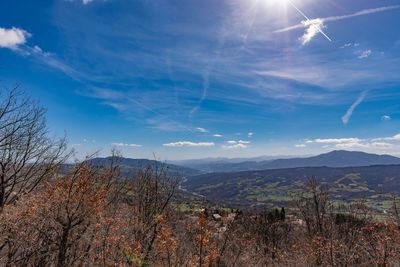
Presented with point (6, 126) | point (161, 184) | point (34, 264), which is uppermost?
point (6, 126)

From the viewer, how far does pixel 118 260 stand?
7777 millimetres

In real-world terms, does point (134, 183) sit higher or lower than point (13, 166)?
lower

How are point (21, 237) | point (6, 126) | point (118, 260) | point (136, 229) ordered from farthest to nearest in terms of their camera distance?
point (6, 126) < point (136, 229) < point (21, 237) < point (118, 260)

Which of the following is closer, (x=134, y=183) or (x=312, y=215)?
(x=134, y=183)

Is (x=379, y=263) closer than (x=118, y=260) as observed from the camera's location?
No

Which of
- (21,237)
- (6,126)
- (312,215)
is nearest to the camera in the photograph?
(21,237)

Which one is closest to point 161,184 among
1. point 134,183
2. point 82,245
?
point 134,183

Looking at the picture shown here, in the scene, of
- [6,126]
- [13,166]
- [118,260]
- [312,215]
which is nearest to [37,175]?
[13,166]

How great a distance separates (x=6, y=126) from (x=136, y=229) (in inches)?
519

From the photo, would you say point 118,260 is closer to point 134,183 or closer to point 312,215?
point 134,183

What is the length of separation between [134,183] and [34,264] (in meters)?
10.3

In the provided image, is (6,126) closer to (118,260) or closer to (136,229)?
(136,229)

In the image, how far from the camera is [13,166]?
51.2 ft

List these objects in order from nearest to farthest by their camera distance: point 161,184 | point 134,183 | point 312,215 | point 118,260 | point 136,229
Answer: point 118,260
point 136,229
point 161,184
point 134,183
point 312,215
